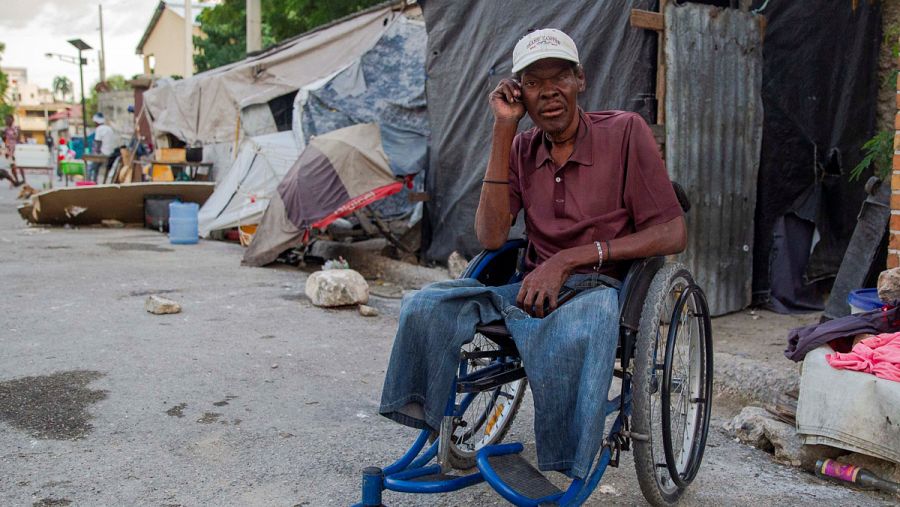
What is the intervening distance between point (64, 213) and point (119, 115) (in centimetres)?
1770

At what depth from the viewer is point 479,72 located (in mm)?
6895

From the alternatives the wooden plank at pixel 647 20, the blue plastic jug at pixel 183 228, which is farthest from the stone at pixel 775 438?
the blue plastic jug at pixel 183 228

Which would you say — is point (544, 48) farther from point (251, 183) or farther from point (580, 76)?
point (251, 183)

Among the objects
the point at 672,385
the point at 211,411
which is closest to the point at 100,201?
the point at 211,411

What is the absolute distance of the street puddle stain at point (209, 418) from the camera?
3506 millimetres

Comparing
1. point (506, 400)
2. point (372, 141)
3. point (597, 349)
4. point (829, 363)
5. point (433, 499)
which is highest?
point (372, 141)

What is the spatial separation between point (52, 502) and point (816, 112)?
5.28 metres

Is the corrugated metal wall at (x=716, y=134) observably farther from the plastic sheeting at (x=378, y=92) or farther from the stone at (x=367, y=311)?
the plastic sheeting at (x=378, y=92)

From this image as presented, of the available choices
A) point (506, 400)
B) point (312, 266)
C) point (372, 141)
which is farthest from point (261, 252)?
point (506, 400)

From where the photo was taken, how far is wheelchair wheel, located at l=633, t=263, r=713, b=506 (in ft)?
7.73

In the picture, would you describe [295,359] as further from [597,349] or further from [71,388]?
[597,349]

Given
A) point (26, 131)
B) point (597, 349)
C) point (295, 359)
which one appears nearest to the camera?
point (597, 349)

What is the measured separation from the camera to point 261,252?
7.79m

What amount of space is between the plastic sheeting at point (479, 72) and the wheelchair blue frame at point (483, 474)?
3.21 meters
